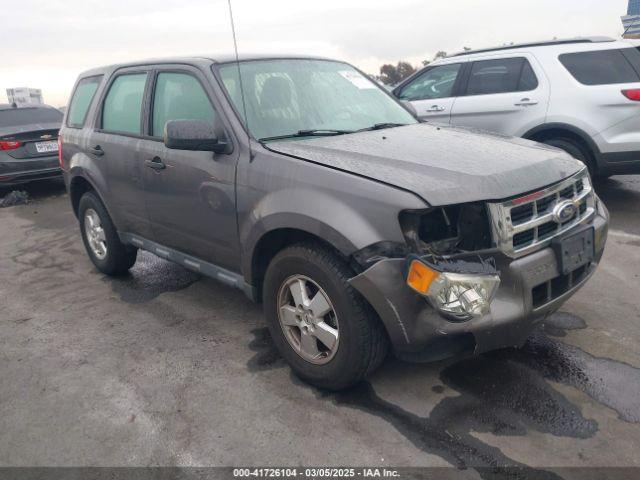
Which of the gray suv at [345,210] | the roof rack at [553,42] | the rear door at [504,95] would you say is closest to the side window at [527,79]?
the rear door at [504,95]

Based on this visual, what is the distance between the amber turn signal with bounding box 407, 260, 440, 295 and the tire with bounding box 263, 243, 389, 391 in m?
0.32

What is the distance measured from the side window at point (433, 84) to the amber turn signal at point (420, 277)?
5306 millimetres

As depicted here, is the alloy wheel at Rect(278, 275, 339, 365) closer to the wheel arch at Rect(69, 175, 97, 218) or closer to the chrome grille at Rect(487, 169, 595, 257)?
the chrome grille at Rect(487, 169, 595, 257)

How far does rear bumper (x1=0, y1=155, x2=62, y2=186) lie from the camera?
8531 mm

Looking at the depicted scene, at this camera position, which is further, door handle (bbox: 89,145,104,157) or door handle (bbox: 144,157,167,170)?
door handle (bbox: 89,145,104,157)

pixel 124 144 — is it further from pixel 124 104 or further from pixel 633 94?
pixel 633 94

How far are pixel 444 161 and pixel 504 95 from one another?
4.37 meters

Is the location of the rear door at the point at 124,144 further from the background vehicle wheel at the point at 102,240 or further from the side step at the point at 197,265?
the background vehicle wheel at the point at 102,240

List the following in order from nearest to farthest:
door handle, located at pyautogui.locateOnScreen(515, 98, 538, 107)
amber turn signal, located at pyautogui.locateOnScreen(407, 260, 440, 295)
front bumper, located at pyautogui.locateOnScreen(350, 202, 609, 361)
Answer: amber turn signal, located at pyautogui.locateOnScreen(407, 260, 440, 295), front bumper, located at pyautogui.locateOnScreen(350, 202, 609, 361), door handle, located at pyautogui.locateOnScreen(515, 98, 538, 107)

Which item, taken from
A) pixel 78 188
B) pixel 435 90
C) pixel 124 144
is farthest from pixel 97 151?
pixel 435 90

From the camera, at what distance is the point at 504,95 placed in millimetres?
6574

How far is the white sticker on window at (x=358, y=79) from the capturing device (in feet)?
13.1

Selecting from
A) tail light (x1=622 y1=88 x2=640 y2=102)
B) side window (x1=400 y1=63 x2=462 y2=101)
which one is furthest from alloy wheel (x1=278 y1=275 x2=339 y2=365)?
side window (x1=400 y1=63 x2=462 y2=101)

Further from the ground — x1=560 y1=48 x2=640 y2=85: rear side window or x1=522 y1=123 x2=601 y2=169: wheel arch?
x1=560 y1=48 x2=640 y2=85: rear side window
